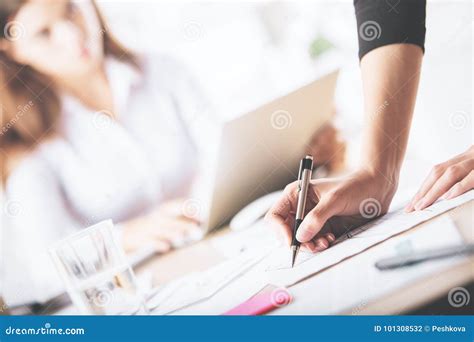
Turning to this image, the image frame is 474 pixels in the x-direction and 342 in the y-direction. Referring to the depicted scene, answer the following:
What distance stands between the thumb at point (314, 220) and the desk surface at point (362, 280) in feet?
0.30

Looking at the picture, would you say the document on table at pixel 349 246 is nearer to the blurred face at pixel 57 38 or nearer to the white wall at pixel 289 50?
the white wall at pixel 289 50

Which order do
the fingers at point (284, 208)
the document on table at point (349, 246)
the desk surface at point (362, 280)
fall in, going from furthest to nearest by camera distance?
the fingers at point (284, 208) → the document on table at point (349, 246) → the desk surface at point (362, 280)

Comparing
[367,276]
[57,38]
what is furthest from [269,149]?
[57,38]

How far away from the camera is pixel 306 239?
0.93m

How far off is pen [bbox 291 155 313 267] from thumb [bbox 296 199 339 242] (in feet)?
0.05

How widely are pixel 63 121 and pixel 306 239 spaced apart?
0.59 metres

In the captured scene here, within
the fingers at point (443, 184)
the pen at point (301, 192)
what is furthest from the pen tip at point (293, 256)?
the fingers at point (443, 184)

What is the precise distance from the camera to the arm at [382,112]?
3.23ft

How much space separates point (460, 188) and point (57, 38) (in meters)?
0.90

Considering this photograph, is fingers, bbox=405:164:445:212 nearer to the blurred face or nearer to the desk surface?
the desk surface

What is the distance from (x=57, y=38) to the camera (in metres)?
1.06

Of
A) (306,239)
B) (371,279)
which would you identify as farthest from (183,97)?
(371,279)
